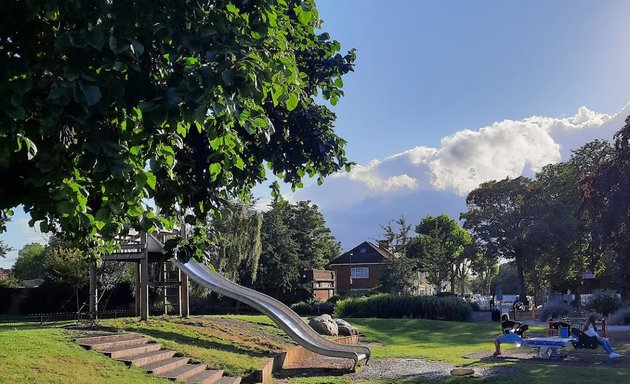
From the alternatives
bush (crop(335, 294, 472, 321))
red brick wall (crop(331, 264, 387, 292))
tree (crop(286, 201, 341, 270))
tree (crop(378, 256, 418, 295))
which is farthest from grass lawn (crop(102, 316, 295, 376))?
red brick wall (crop(331, 264, 387, 292))

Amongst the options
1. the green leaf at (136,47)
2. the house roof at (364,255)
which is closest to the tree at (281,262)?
the house roof at (364,255)

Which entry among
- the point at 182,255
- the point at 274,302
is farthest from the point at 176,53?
the point at 274,302

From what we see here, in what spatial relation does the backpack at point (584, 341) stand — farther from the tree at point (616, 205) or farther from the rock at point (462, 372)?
the tree at point (616, 205)

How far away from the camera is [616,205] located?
2184cm

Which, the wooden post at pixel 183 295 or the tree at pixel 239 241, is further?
the tree at pixel 239 241

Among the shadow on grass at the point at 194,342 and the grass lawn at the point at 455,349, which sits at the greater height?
the shadow on grass at the point at 194,342

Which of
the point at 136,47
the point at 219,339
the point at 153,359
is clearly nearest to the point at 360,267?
the point at 219,339

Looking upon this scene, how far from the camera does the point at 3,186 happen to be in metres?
4.36

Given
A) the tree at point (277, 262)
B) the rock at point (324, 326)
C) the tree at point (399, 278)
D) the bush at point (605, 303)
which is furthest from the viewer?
the tree at point (277, 262)

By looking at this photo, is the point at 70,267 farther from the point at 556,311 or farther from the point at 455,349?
the point at 556,311

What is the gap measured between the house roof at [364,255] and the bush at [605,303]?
32.7 meters

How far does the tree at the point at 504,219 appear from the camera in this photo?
2254 inches

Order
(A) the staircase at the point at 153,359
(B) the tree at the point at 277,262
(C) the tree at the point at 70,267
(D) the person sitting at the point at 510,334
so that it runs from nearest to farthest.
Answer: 1. (A) the staircase at the point at 153,359
2. (D) the person sitting at the point at 510,334
3. (C) the tree at the point at 70,267
4. (B) the tree at the point at 277,262

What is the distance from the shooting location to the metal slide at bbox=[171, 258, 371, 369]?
1534 centimetres
